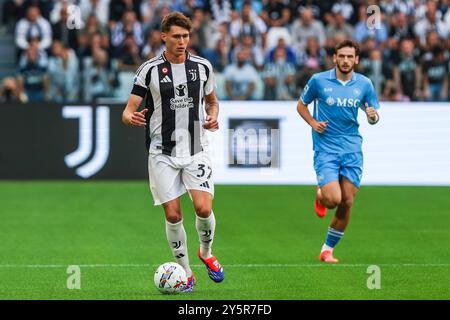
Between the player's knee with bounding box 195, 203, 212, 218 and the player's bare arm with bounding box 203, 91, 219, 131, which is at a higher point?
the player's bare arm with bounding box 203, 91, 219, 131

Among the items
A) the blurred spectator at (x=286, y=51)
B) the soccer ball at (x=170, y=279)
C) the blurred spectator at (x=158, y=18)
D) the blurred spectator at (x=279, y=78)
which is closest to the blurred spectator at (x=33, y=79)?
the blurred spectator at (x=158, y=18)

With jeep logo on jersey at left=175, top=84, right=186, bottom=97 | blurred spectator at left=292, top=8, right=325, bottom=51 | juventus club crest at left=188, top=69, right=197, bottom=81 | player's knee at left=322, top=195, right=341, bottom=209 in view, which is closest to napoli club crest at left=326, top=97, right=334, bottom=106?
player's knee at left=322, top=195, right=341, bottom=209

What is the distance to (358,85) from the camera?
1267cm

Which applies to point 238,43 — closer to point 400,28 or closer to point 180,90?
point 400,28

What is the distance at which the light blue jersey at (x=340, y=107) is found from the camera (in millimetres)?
12602

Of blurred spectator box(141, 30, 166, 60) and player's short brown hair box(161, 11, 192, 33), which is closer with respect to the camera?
player's short brown hair box(161, 11, 192, 33)

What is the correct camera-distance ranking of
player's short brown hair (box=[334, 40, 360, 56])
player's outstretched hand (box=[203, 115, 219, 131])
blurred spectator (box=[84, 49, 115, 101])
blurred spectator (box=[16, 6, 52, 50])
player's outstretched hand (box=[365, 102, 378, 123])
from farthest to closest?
blurred spectator (box=[16, 6, 52, 50])
blurred spectator (box=[84, 49, 115, 101])
player's short brown hair (box=[334, 40, 360, 56])
player's outstretched hand (box=[365, 102, 378, 123])
player's outstretched hand (box=[203, 115, 219, 131])

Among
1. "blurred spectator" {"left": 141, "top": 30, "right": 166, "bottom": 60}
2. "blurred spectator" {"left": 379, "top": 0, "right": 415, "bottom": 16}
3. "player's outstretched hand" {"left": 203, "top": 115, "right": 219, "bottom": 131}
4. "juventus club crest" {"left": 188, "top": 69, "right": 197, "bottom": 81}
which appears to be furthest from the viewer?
"blurred spectator" {"left": 379, "top": 0, "right": 415, "bottom": 16}

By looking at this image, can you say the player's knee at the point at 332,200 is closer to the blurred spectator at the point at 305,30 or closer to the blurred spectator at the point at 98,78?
the blurred spectator at the point at 98,78

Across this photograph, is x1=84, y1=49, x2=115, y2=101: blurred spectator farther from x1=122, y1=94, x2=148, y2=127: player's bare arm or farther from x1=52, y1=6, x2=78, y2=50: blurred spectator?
x1=122, y1=94, x2=148, y2=127: player's bare arm

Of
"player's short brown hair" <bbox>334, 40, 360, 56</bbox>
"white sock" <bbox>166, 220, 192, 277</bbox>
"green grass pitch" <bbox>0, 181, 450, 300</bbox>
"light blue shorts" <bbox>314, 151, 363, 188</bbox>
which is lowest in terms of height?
"green grass pitch" <bbox>0, 181, 450, 300</bbox>

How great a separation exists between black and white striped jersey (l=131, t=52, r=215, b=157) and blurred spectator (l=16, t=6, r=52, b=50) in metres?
12.8

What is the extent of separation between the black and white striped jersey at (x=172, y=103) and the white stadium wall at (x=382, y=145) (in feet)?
35.7

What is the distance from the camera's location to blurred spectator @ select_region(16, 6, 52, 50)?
74.6 feet
